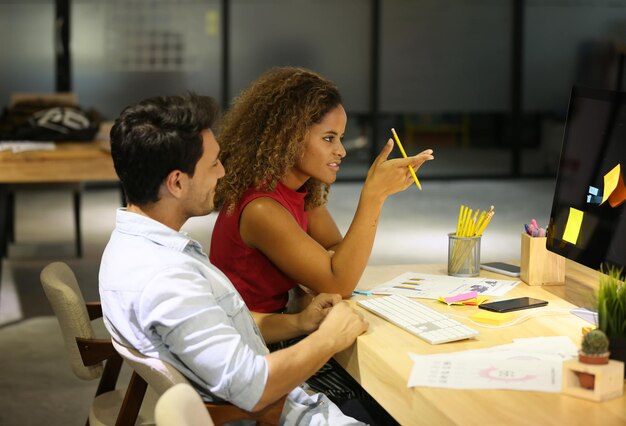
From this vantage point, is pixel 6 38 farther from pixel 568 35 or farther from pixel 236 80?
pixel 568 35

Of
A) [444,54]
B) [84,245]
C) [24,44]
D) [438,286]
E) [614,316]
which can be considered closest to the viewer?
[614,316]

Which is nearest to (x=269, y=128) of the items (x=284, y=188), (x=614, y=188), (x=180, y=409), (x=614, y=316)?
(x=284, y=188)

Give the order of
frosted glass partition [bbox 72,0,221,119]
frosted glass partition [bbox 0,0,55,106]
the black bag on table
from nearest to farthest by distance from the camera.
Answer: the black bag on table < frosted glass partition [bbox 0,0,55,106] < frosted glass partition [bbox 72,0,221,119]

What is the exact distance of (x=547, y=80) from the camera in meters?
9.98

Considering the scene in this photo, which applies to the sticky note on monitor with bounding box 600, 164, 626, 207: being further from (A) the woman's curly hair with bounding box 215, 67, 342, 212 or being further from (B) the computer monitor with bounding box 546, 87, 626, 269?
(A) the woman's curly hair with bounding box 215, 67, 342, 212

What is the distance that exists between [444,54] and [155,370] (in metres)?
8.33

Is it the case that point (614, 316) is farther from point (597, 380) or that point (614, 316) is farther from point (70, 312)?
point (70, 312)

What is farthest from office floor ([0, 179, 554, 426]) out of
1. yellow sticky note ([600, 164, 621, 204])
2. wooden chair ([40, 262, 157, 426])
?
yellow sticky note ([600, 164, 621, 204])

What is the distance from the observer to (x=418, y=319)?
213 cm

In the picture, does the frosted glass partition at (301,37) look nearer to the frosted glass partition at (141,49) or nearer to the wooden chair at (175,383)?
the frosted glass partition at (141,49)

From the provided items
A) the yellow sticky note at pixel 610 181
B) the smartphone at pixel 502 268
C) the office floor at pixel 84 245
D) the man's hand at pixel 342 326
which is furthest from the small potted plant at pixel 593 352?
the office floor at pixel 84 245

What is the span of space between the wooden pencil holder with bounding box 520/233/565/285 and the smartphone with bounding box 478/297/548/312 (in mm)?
207

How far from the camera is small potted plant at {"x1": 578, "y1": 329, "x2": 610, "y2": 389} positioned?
1.62m

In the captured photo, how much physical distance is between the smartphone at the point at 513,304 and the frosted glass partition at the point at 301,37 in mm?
7335
